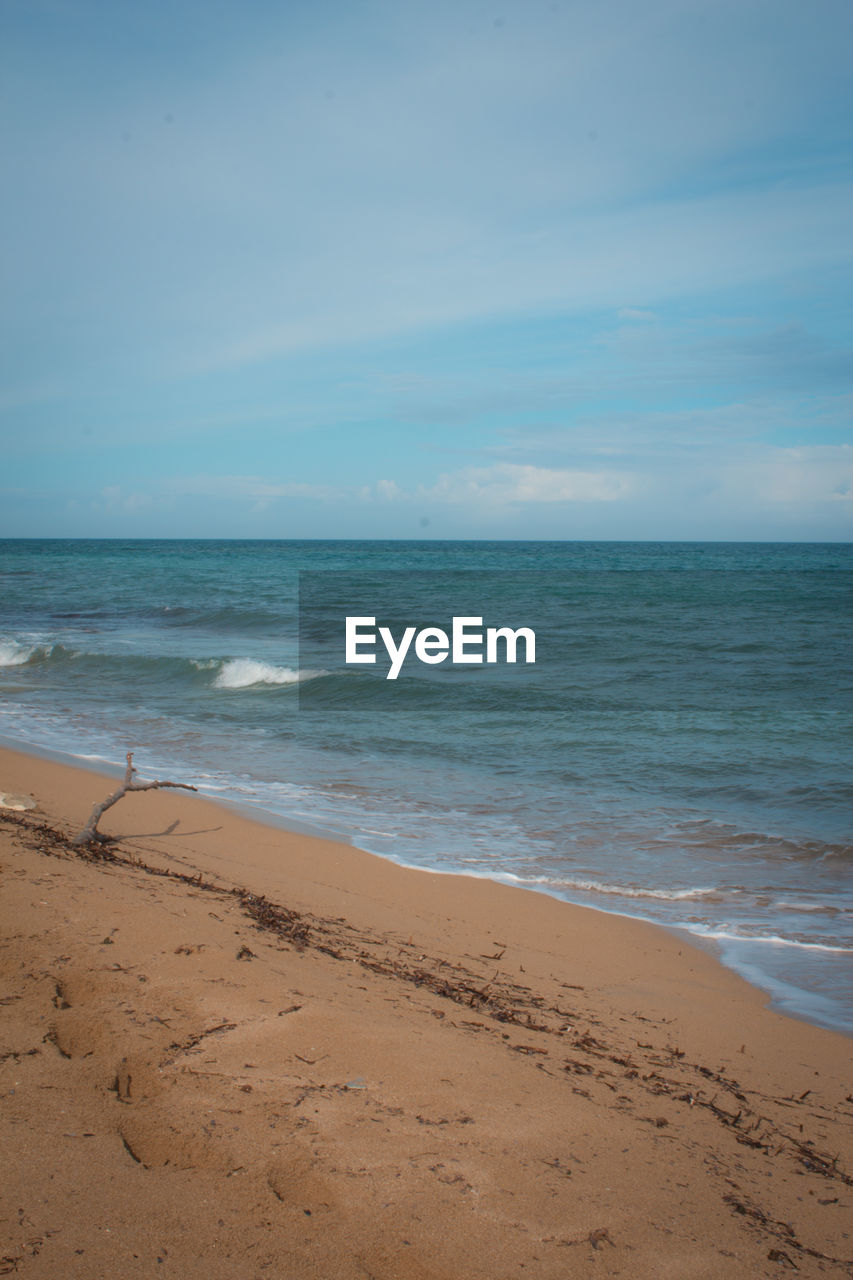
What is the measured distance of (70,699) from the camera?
13.2m

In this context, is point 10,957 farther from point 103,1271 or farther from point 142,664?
point 142,664

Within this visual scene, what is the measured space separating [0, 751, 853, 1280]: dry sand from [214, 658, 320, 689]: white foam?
10.1 m

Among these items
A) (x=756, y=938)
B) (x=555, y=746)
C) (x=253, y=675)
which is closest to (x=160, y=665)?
(x=253, y=675)

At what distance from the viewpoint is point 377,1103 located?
2.59 metres

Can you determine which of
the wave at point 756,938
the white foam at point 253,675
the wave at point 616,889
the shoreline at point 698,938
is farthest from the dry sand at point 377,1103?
the white foam at point 253,675

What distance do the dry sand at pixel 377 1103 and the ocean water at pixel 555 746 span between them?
132 centimetres

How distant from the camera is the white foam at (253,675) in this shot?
583 inches

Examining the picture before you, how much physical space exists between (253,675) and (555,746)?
23.1ft

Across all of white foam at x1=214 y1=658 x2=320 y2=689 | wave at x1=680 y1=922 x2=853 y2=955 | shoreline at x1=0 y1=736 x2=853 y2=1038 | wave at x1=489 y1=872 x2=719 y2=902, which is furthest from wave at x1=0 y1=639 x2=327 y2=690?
wave at x1=680 y1=922 x2=853 y2=955

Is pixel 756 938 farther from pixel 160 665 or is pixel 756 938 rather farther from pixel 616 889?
pixel 160 665

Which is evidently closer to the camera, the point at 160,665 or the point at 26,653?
the point at 160,665

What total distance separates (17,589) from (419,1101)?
124ft

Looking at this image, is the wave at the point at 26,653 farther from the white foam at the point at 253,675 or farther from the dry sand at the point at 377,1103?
the dry sand at the point at 377,1103

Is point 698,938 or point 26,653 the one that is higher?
point 26,653
